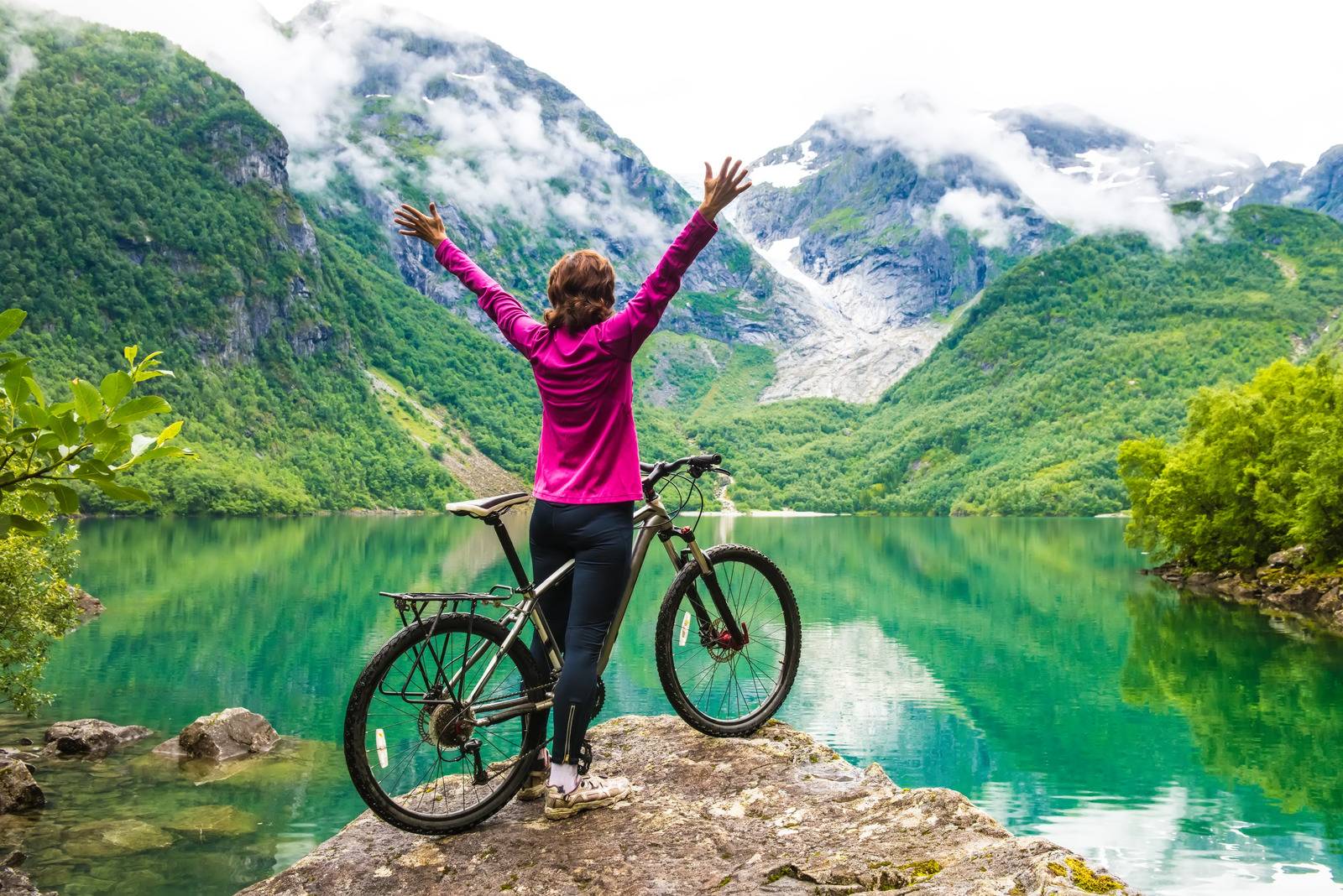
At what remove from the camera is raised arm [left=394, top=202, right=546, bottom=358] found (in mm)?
5387

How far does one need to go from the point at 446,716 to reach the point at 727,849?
5.25 ft

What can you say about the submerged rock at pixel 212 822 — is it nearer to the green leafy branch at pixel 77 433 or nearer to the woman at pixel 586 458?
the woman at pixel 586 458

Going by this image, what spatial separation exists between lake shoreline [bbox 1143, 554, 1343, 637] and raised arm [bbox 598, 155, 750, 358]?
3852cm

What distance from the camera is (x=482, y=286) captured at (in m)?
5.79

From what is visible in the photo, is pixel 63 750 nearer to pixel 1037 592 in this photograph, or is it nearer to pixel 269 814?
pixel 269 814

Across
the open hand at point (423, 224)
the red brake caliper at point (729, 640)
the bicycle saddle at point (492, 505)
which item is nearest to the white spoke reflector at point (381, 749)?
the bicycle saddle at point (492, 505)

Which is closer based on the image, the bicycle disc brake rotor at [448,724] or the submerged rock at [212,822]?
the bicycle disc brake rotor at [448,724]

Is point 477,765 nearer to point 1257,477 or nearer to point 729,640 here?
point 729,640

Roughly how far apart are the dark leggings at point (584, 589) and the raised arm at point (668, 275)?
0.85 m

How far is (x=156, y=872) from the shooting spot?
13609 millimetres

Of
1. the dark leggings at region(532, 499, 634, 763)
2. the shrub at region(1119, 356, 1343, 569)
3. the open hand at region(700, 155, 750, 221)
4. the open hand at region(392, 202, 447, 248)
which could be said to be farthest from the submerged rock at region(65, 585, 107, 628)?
the shrub at region(1119, 356, 1343, 569)

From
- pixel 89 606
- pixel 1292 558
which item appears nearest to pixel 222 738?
pixel 89 606

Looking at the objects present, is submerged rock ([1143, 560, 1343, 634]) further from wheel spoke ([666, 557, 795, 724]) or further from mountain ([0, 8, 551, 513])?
mountain ([0, 8, 551, 513])

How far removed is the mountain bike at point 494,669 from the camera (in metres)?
5.02
